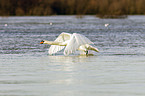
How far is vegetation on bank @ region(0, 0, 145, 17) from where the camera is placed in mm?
83162

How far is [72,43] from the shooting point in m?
17.6

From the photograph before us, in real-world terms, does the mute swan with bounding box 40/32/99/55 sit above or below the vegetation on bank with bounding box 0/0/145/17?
below

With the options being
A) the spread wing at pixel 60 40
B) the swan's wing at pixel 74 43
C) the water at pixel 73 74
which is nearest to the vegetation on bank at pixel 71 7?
the spread wing at pixel 60 40

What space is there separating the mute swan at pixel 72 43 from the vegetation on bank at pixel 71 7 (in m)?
61.9

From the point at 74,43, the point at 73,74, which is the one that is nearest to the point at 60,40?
the point at 74,43

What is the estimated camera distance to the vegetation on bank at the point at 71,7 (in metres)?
83.2

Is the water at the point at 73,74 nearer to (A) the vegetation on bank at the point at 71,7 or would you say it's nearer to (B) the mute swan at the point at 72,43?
(B) the mute swan at the point at 72,43

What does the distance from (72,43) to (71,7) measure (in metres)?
91.0

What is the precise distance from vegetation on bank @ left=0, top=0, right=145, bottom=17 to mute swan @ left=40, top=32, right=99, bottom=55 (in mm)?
61873

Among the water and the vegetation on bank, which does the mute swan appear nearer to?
the water

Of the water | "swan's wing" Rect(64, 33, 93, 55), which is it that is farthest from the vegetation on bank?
the water

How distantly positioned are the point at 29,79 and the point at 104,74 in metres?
2.23

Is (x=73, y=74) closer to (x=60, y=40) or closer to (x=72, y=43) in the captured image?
(x=72, y=43)

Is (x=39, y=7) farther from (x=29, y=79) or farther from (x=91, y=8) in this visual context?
(x=29, y=79)
